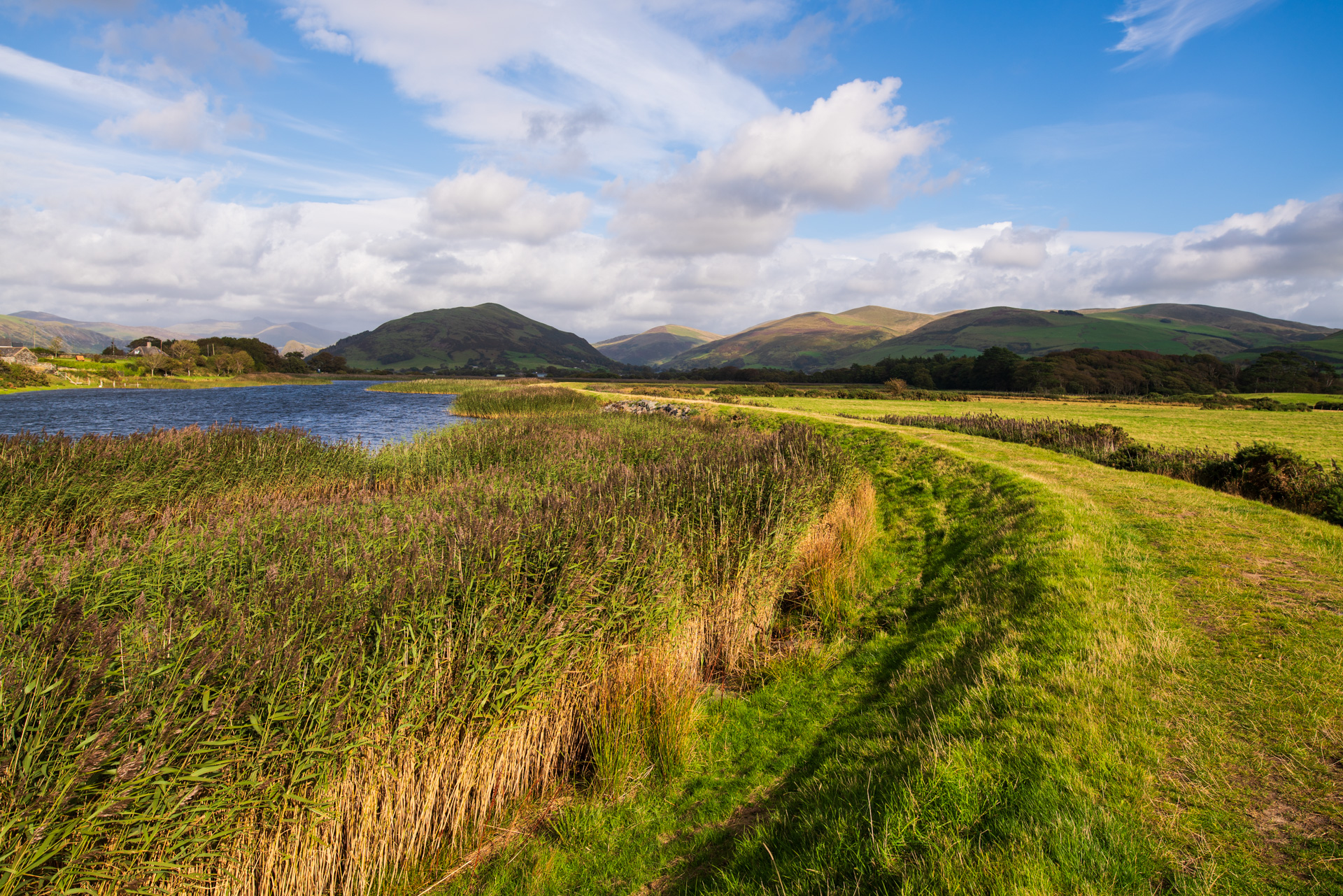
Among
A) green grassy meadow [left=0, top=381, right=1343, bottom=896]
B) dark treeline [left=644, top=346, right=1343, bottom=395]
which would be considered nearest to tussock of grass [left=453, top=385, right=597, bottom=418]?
green grassy meadow [left=0, top=381, right=1343, bottom=896]

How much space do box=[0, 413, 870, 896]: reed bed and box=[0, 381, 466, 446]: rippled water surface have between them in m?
13.0

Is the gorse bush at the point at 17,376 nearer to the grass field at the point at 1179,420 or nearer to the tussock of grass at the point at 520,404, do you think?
the tussock of grass at the point at 520,404

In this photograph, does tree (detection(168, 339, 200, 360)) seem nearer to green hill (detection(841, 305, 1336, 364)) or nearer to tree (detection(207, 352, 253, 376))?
tree (detection(207, 352, 253, 376))

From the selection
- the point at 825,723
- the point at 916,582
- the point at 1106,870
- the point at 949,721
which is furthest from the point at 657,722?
the point at 916,582

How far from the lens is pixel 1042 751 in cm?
424

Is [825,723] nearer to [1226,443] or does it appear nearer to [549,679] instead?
[549,679]

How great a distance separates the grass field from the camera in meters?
20.5

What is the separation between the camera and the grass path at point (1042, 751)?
3.30 metres

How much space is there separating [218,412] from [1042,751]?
183ft

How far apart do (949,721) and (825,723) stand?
1700 mm

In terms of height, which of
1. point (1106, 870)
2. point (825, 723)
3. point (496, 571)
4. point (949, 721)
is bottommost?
point (825, 723)

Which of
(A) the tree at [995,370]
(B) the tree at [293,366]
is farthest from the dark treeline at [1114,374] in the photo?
(B) the tree at [293,366]

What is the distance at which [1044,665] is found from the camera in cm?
547

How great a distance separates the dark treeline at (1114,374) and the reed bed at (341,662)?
75.6 m
